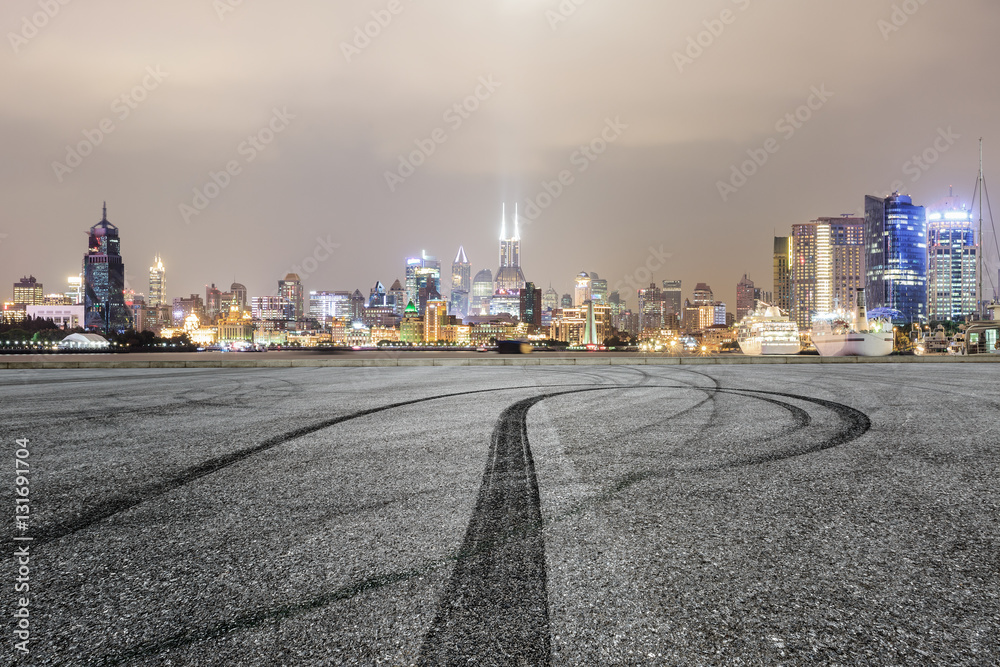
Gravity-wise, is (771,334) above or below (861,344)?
above

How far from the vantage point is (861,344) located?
2950 inches

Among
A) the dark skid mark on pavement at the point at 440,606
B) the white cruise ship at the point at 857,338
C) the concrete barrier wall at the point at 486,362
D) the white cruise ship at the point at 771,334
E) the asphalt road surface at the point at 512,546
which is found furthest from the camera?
the white cruise ship at the point at 771,334

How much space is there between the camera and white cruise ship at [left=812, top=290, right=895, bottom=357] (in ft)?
245

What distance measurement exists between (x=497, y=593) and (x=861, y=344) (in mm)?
87533

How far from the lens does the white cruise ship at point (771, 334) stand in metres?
100

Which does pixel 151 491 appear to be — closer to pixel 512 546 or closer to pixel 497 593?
pixel 512 546

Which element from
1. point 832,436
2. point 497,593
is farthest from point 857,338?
point 497,593

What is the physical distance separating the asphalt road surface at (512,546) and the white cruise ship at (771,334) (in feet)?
334

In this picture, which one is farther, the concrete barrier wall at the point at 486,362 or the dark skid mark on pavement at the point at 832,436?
the concrete barrier wall at the point at 486,362

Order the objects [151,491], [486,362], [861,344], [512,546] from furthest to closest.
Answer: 1. [861,344]
2. [486,362]
3. [151,491]
4. [512,546]

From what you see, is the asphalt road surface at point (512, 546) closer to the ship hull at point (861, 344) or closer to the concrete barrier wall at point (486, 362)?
the concrete barrier wall at point (486, 362)

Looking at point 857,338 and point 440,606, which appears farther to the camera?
point 857,338

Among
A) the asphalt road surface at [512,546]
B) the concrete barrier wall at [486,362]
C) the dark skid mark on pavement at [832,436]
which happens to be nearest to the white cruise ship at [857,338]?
the concrete barrier wall at [486,362]

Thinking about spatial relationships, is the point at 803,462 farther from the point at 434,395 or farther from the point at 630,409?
the point at 434,395
